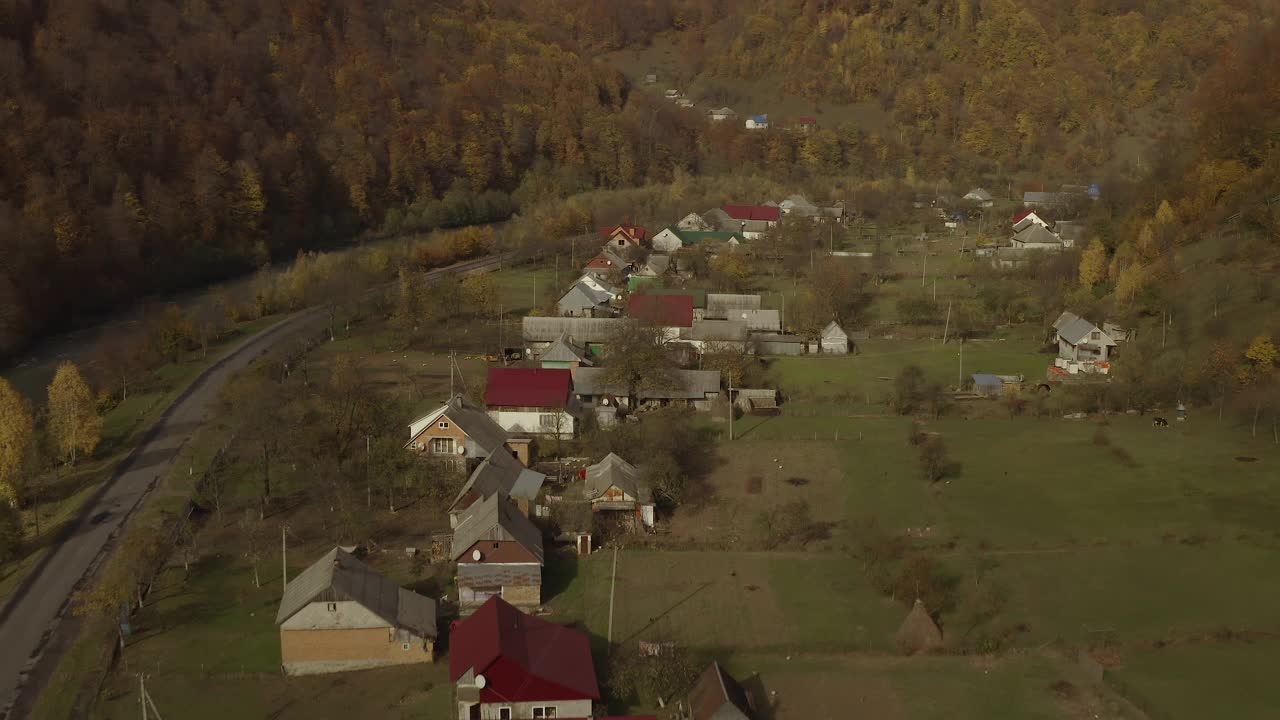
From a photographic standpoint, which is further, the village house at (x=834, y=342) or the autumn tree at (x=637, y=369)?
the village house at (x=834, y=342)

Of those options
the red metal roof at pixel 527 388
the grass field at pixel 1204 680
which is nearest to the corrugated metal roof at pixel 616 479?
the red metal roof at pixel 527 388

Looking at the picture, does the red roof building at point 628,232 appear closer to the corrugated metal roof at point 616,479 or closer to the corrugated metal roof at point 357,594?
the corrugated metal roof at point 616,479

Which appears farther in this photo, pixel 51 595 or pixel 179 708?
pixel 51 595

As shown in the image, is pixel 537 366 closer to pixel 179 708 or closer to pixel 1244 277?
pixel 179 708

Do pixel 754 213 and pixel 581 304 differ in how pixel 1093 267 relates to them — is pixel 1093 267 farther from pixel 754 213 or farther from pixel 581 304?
pixel 754 213

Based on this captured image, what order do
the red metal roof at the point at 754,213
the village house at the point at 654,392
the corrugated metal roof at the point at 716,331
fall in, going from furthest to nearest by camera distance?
the red metal roof at the point at 754,213, the corrugated metal roof at the point at 716,331, the village house at the point at 654,392

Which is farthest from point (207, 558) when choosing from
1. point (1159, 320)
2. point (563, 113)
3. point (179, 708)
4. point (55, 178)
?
point (563, 113)

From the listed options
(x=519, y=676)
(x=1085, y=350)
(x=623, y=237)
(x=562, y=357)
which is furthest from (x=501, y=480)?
(x=623, y=237)
